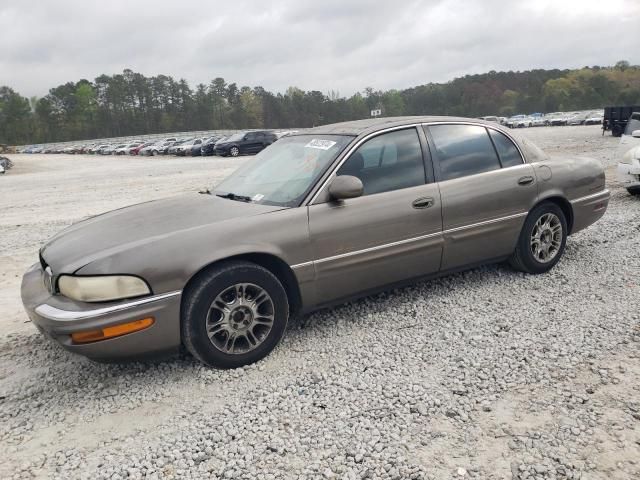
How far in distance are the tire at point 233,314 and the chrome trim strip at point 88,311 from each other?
0.19 metres

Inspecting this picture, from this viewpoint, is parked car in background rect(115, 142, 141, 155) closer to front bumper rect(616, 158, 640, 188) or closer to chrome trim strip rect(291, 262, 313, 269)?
front bumper rect(616, 158, 640, 188)

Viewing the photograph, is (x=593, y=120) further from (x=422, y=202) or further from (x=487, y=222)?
(x=422, y=202)

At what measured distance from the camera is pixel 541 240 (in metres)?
4.82

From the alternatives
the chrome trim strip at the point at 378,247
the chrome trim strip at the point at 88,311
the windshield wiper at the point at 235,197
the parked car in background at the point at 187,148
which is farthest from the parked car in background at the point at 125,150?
→ the chrome trim strip at the point at 88,311

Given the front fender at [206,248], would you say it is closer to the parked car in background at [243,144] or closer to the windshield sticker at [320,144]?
the windshield sticker at [320,144]

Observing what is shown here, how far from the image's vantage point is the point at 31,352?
382cm

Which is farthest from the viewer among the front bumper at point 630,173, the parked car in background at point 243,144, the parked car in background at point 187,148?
the parked car in background at point 187,148

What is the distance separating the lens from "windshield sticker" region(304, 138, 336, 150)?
4023 mm

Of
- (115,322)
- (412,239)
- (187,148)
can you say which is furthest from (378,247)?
(187,148)

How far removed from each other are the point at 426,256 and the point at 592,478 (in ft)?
6.85

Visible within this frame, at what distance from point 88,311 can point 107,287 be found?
0.17 meters

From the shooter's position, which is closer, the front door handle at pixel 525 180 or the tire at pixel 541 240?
the front door handle at pixel 525 180

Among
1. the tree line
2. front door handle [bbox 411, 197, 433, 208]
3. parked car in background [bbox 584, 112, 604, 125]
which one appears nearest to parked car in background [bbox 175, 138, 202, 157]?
front door handle [bbox 411, 197, 433, 208]

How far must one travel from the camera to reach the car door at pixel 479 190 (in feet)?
13.9
